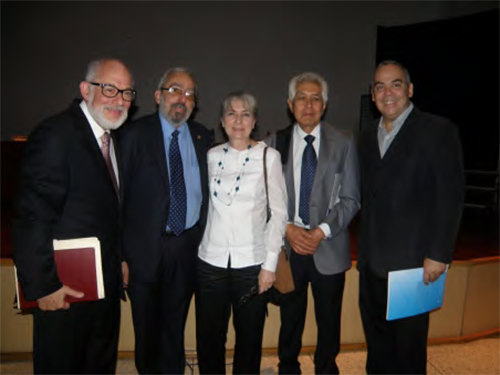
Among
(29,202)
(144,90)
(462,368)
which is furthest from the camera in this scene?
(144,90)

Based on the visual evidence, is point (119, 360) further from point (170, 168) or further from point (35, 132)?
point (35, 132)

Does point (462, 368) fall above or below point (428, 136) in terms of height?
below

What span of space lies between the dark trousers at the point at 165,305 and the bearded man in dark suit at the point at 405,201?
950mm

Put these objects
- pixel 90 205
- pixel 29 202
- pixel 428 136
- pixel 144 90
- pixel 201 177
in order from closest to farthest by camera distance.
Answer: pixel 29 202 < pixel 90 205 < pixel 428 136 < pixel 201 177 < pixel 144 90

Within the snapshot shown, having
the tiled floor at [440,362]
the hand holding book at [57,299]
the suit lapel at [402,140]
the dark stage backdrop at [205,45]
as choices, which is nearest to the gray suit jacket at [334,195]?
the suit lapel at [402,140]

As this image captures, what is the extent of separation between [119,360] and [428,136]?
2463 mm

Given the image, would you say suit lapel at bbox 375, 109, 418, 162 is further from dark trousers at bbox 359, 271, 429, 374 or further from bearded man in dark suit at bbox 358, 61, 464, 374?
dark trousers at bbox 359, 271, 429, 374

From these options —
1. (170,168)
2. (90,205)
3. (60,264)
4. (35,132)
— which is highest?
(35,132)

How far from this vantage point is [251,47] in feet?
20.9

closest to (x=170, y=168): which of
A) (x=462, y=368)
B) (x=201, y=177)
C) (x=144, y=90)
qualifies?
(x=201, y=177)

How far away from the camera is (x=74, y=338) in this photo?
1542mm

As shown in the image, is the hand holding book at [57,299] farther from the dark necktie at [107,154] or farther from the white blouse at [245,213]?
the white blouse at [245,213]

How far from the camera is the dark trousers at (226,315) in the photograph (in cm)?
186

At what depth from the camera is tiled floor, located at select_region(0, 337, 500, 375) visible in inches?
101
